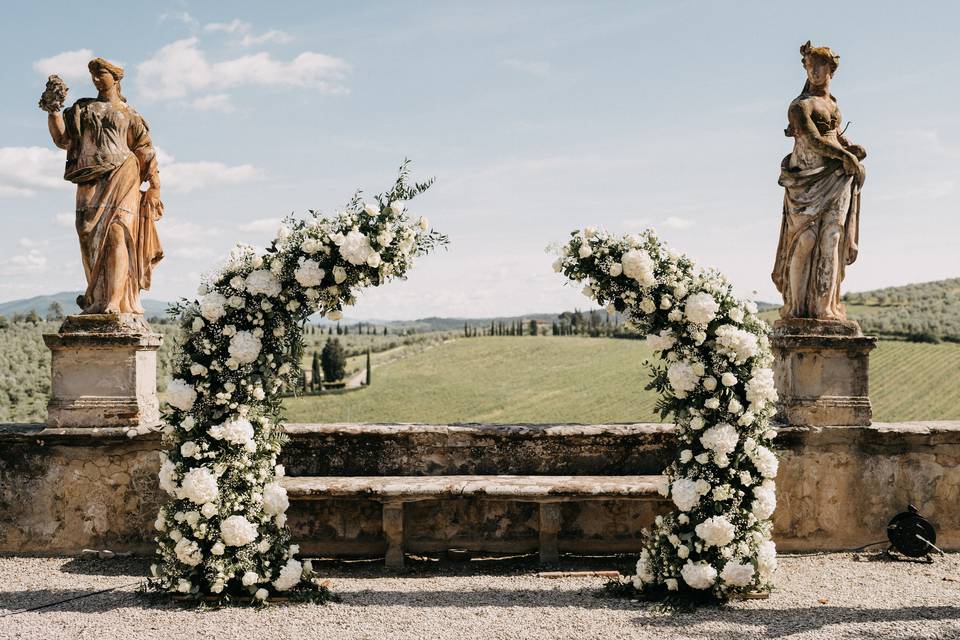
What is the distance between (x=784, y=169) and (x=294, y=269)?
4.25 metres

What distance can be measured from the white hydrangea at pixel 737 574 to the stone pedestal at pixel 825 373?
184 cm

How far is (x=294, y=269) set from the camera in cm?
545

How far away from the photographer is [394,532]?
611 centimetres

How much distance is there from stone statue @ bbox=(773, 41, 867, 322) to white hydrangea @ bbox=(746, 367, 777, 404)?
1.54m

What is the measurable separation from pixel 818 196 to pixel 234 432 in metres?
5.10

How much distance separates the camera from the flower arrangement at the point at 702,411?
523cm

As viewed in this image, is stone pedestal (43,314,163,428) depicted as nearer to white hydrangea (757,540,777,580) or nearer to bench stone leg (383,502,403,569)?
bench stone leg (383,502,403,569)

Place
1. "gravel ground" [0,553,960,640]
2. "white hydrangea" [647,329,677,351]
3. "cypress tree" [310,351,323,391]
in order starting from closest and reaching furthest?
1. "gravel ground" [0,553,960,640]
2. "white hydrangea" [647,329,677,351]
3. "cypress tree" [310,351,323,391]

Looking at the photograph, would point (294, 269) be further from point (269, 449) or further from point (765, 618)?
point (765, 618)

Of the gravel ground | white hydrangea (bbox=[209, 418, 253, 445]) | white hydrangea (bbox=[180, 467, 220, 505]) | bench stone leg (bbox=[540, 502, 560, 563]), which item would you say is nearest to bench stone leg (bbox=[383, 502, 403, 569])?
the gravel ground

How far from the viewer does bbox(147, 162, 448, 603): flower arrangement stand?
5207 mm

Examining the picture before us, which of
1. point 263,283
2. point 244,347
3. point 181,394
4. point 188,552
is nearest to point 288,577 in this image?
point 188,552

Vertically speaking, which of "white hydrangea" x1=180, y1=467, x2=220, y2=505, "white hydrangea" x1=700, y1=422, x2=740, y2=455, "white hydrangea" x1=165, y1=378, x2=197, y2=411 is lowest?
"white hydrangea" x1=180, y1=467, x2=220, y2=505

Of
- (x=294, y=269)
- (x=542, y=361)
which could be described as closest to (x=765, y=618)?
(x=294, y=269)
